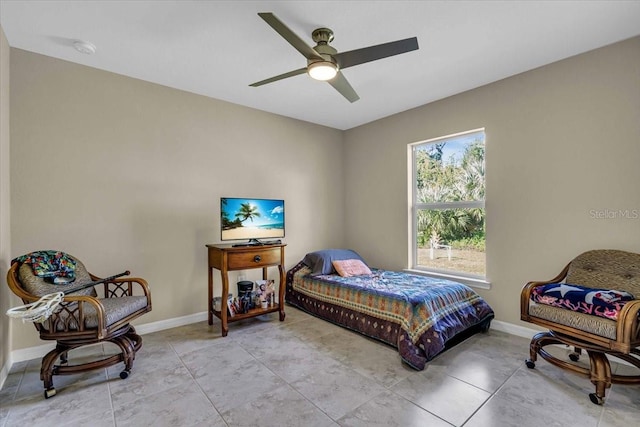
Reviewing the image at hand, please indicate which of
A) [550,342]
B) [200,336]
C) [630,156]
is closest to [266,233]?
[200,336]

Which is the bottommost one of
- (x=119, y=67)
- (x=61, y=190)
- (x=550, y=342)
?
(x=550, y=342)

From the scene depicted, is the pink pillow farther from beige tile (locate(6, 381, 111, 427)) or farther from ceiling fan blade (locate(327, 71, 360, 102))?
beige tile (locate(6, 381, 111, 427))

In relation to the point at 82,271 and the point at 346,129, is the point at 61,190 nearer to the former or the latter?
the point at 82,271

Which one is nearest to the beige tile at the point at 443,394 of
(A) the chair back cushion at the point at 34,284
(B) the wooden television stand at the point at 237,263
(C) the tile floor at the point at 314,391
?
(C) the tile floor at the point at 314,391

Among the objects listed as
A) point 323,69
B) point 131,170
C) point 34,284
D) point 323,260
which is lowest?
point 323,260

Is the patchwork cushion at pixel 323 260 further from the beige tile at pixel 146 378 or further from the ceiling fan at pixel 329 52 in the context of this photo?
the ceiling fan at pixel 329 52

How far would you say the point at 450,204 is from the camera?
11.4 feet

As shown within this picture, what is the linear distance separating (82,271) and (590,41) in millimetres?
4472

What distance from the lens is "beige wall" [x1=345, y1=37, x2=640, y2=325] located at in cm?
234

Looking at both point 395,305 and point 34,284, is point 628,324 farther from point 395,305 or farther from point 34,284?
point 34,284

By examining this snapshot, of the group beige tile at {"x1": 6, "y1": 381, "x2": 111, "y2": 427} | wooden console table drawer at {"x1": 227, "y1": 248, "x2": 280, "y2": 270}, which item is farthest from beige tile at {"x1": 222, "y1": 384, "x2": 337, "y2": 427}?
wooden console table drawer at {"x1": 227, "y1": 248, "x2": 280, "y2": 270}

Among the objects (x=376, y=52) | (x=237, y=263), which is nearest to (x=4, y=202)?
(x=237, y=263)

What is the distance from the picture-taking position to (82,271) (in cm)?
239

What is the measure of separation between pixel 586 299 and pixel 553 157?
4.41 ft
